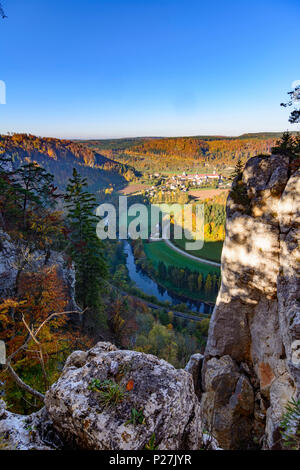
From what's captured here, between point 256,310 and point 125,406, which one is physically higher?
point 125,406

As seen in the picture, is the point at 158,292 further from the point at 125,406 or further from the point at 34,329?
the point at 125,406

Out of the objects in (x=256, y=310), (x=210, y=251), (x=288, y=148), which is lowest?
(x=210, y=251)

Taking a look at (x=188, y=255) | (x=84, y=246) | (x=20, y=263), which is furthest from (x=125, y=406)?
(x=188, y=255)

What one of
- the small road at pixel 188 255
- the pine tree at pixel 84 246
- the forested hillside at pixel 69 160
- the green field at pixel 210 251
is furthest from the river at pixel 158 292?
the forested hillside at pixel 69 160

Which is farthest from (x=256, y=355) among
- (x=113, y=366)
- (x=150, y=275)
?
(x=150, y=275)

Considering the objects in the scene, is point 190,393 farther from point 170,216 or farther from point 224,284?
point 170,216

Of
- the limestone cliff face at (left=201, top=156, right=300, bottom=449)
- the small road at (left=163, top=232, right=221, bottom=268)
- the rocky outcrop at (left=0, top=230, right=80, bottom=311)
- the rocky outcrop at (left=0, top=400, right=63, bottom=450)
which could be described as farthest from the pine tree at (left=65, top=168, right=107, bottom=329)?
the small road at (left=163, top=232, right=221, bottom=268)
